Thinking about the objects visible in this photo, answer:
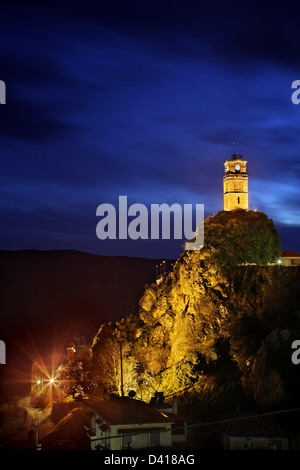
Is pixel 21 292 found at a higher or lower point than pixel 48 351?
higher

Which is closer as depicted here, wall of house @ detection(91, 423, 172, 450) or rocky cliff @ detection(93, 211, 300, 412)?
wall of house @ detection(91, 423, 172, 450)

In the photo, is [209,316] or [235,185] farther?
[235,185]

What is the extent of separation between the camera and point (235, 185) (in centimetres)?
7762

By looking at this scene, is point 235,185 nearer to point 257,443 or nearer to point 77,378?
point 77,378

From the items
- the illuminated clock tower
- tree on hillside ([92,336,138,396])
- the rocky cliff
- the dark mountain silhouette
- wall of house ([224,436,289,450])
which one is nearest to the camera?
wall of house ([224,436,289,450])

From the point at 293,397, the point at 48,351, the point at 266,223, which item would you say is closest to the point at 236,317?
the point at 266,223

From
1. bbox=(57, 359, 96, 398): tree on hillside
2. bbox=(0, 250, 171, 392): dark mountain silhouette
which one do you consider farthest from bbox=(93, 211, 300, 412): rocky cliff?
bbox=(0, 250, 171, 392): dark mountain silhouette

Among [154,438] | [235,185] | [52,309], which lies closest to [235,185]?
[235,185]

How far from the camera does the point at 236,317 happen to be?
62.5 m

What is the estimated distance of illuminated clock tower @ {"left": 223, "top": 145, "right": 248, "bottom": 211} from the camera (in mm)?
76812

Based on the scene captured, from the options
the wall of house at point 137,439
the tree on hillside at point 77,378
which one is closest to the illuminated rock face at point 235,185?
the tree on hillside at point 77,378

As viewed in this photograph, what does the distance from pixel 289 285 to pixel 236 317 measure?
7658 millimetres

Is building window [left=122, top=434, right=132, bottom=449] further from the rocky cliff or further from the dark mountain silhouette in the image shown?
the dark mountain silhouette
